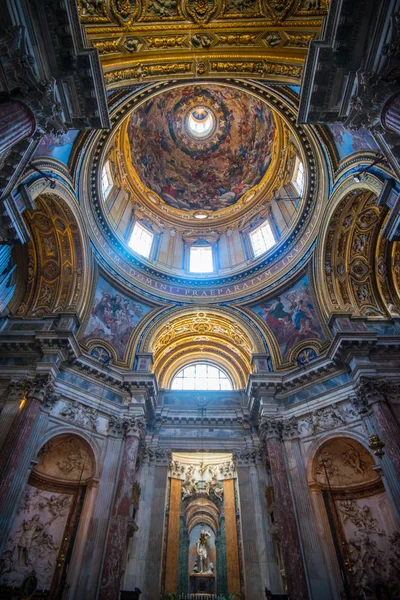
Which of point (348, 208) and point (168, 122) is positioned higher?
point (168, 122)

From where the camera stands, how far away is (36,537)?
11.3m

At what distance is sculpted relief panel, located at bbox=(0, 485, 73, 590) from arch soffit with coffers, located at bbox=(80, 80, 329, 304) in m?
10.1

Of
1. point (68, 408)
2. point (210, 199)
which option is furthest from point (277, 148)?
point (68, 408)

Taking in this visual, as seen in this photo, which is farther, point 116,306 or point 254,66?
point 116,306

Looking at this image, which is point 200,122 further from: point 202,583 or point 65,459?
point 202,583

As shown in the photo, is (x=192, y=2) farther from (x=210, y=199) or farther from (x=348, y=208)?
(x=210, y=199)

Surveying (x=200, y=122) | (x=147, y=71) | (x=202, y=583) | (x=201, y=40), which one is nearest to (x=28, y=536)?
(x=202, y=583)

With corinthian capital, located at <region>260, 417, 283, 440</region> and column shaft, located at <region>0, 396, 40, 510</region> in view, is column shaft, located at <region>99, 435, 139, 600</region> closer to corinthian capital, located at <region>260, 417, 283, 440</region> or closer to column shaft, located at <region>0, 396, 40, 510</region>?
column shaft, located at <region>0, 396, 40, 510</region>

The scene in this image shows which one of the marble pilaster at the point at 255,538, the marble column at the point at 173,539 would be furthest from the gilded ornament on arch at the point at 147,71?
the marble column at the point at 173,539

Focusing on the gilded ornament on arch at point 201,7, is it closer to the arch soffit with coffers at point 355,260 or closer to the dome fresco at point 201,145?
the arch soffit with coffers at point 355,260

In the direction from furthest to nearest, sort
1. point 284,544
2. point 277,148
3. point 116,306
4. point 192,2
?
point 277,148 < point 116,306 < point 284,544 < point 192,2

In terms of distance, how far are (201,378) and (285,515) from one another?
31.6 feet

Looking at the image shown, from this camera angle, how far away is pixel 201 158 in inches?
977

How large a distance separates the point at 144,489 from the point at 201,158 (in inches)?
848
